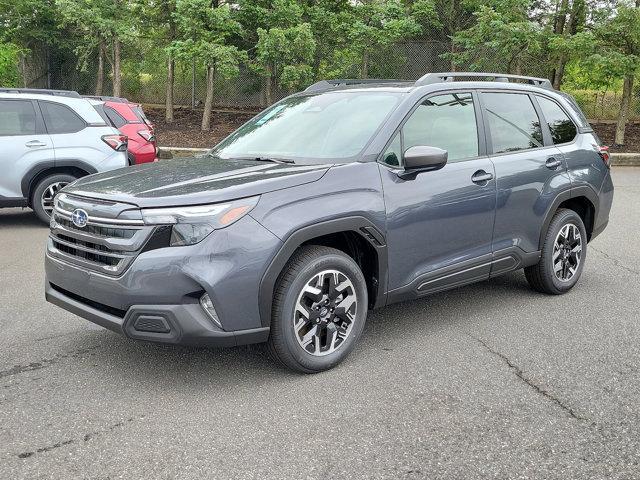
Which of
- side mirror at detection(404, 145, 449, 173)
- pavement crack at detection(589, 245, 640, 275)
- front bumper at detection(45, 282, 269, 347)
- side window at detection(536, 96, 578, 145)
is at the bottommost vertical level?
pavement crack at detection(589, 245, 640, 275)

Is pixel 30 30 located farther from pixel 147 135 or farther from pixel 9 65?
pixel 147 135

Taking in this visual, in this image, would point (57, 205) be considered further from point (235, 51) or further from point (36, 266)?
point (235, 51)

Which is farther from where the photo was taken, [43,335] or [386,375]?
[43,335]

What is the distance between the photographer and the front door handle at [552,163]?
536 cm

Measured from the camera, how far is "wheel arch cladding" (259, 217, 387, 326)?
3615 millimetres

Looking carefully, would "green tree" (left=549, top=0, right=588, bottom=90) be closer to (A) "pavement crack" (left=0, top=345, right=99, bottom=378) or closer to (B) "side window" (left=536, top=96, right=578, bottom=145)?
(B) "side window" (left=536, top=96, right=578, bottom=145)

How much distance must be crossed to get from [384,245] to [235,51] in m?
13.9

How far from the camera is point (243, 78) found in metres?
22.1

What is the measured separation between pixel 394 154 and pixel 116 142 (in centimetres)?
580

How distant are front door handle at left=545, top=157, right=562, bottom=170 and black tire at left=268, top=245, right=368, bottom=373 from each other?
2.19 m

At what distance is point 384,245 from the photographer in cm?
414

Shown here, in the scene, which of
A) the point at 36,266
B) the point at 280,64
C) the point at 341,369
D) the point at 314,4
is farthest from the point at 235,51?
the point at 341,369

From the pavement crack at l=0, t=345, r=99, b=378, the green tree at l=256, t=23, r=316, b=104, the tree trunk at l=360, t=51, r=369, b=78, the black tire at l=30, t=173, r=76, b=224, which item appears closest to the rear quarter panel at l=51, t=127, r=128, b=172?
the black tire at l=30, t=173, r=76, b=224

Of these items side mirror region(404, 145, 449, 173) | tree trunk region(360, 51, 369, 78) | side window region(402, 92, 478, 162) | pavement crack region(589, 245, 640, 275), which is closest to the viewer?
side mirror region(404, 145, 449, 173)
